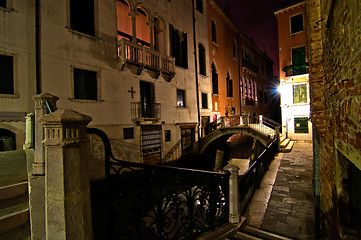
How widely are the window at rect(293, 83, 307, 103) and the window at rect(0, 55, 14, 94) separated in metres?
19.5

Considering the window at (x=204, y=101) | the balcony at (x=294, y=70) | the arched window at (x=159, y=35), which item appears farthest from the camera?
the window at (x=204, y=101)

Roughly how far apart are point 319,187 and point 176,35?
46.1 feet

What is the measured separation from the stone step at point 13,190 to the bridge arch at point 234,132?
40.3 ft

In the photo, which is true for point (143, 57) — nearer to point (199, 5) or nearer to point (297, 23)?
point (199, 5)

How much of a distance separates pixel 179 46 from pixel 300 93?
1171 centimetres

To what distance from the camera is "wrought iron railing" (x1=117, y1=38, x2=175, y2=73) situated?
1000cm

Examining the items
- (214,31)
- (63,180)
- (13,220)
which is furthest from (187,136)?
(63,180)

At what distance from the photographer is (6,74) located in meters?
6.78

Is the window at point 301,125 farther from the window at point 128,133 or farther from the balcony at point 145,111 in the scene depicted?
the window at point 128,133

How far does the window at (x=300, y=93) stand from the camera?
15.4 meters

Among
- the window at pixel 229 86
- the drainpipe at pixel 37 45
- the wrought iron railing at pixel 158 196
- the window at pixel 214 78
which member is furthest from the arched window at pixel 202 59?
the wrought iron railing at pixel 158 196

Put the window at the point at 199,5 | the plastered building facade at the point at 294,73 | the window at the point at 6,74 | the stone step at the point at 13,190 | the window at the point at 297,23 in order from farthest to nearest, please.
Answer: the window at the point at 199,5 < the window at the point at 297,23 < the plastered building facade at the point at 294,73 < the window at the point at 6,74 < the stone step at the point at 13,190

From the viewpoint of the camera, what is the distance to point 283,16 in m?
16.9

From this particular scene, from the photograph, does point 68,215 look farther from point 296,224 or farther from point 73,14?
point 73,14
